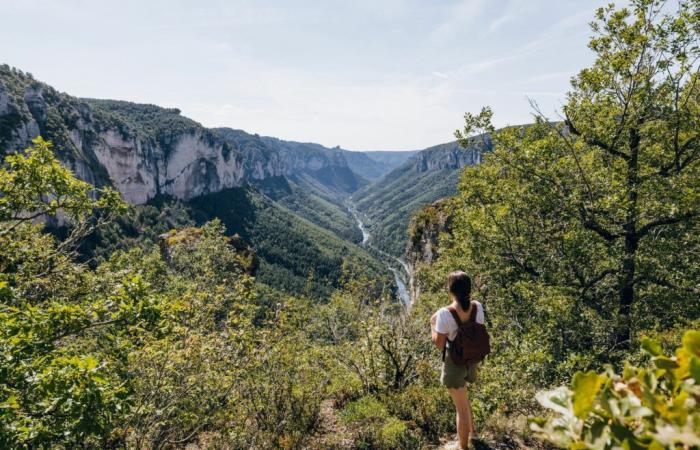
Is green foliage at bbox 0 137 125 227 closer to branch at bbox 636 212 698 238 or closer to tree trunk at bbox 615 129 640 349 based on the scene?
tree trunk at bbox 615 129 640 349

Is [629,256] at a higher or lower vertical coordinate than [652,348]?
lower

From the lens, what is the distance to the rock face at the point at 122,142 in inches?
3809

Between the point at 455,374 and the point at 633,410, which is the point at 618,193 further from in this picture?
the point at 633,410

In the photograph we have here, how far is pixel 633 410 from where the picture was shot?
1.28m

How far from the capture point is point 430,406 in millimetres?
7875

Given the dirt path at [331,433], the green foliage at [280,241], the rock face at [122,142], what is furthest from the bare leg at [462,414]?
the green foliage at [280,241]

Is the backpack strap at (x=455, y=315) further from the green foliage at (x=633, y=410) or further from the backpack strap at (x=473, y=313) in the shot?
the green foliage at (x=633, y=410)

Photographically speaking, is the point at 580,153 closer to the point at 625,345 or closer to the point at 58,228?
the point at 625,345

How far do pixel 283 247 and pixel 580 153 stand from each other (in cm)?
14139

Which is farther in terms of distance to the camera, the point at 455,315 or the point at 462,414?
the point at 462,414

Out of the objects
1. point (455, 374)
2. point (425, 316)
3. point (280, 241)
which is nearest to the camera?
point (455, 374)

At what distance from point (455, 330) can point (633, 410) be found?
4374 millimetres

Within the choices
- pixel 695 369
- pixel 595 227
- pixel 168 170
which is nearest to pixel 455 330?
pixel 695 369

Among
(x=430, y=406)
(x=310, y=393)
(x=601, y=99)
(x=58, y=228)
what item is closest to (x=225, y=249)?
(x=310, y=393)
